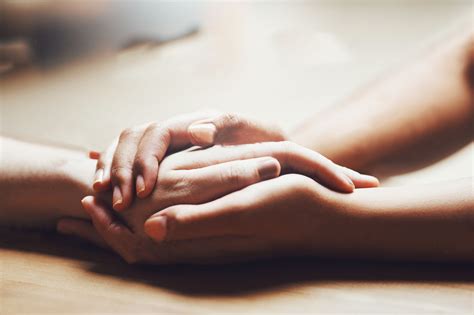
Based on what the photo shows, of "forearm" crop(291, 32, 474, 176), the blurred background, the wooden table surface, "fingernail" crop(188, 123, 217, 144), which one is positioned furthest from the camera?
the blurred background

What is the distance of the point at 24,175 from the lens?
2.38 ft

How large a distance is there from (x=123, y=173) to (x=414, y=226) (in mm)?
349

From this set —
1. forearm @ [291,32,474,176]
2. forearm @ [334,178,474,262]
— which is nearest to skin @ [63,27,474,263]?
forearm @ [334,178,474,262]

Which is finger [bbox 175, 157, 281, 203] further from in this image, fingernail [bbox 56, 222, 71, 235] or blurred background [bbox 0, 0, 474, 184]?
blurred background [bbox 0, 0, 474, 184]

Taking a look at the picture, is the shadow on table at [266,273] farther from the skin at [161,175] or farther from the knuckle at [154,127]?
the knuckle at [154,127]

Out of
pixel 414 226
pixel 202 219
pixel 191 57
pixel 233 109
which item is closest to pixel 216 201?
pixel 202 219

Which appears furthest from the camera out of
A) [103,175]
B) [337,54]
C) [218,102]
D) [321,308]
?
[337,54]

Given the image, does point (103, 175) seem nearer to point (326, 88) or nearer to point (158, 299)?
point (158, 299)

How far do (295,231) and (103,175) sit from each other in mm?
249

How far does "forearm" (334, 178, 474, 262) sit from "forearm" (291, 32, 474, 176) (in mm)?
231

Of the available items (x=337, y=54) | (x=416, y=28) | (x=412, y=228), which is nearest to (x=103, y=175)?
(x=412, y=228)

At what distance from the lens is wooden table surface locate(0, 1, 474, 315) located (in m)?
0.56

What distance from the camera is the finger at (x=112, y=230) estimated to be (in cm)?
62

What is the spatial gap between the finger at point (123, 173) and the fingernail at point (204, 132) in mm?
73
